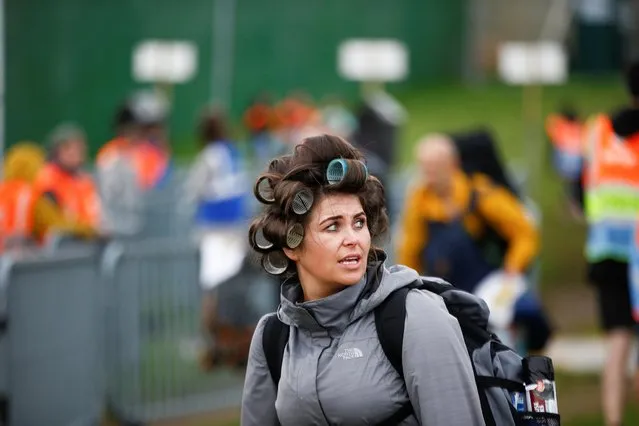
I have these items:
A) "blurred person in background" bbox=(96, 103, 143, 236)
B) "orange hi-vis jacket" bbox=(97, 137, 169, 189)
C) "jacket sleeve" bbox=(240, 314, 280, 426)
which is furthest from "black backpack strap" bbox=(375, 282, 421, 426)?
"orange hi-vis jacket" bbox=(97, 137, 169, 189)

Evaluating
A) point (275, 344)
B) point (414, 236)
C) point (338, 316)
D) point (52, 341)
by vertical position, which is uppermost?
point (338, 316)

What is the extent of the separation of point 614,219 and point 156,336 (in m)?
3.42

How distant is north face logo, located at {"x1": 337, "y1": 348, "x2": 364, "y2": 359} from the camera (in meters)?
3.43

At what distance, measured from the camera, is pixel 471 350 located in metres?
3.56

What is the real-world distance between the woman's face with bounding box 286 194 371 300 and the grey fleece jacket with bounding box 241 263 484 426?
0.06 meters

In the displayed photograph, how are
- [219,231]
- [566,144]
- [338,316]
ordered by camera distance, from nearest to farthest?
[338,316] → [219,231] → [566,144]

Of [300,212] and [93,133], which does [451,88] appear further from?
[300,212]

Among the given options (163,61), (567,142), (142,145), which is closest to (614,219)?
(142,145)

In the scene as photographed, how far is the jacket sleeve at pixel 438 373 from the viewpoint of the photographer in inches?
130

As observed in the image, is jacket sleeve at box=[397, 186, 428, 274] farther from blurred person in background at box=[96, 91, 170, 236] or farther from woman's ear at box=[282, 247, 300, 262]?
blurred person in background at box=[96, 91, 170, 236]

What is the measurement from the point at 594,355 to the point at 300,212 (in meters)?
7.82

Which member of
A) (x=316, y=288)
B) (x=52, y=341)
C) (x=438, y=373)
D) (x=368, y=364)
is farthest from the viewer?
(x=52, y=341)

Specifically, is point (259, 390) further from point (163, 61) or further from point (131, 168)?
point (163, 61)

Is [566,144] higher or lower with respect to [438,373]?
lower
